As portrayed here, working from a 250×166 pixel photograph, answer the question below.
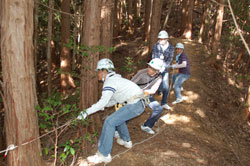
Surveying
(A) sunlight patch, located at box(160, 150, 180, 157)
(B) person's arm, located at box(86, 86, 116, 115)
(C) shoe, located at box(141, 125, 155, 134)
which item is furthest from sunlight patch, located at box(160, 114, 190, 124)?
(B) person's arm, located at box(86, 86, 116, 115)

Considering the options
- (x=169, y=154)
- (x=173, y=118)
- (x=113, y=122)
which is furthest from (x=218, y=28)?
(x=113, y=122)

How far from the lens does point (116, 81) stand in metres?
4.02

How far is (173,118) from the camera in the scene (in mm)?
6828

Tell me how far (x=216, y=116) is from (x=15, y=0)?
747cm

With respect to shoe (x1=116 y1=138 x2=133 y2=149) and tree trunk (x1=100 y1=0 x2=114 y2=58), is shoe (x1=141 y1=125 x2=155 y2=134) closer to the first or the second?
shoe (x1=116 y1=138 x2=133 y2=149)

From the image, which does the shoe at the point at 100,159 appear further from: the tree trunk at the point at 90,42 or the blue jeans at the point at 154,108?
the blue jeans at the point at 154,108

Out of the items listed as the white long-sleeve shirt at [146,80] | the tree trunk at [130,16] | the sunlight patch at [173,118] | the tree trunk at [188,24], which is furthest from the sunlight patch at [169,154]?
the tree trunk at [130,16]

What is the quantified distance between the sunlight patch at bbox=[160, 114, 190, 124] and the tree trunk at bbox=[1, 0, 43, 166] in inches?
157

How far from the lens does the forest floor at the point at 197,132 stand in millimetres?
4773

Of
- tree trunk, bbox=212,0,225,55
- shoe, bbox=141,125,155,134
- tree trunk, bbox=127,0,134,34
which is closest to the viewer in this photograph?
shoe, bbox=141,125,155,134

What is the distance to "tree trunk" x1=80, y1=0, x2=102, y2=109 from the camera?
4832 millimetres

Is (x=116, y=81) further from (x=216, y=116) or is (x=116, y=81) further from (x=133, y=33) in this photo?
(x=133, y=33)

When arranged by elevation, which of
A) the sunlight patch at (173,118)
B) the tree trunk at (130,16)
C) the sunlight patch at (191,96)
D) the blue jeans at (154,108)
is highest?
the tree trunk at (130,16)

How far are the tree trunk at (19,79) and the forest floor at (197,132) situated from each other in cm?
128
